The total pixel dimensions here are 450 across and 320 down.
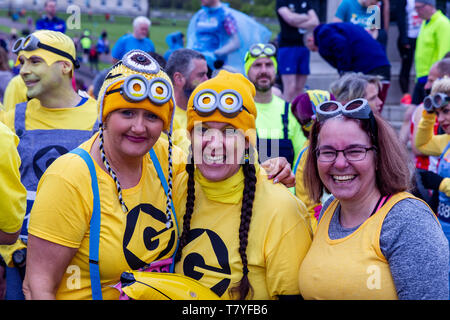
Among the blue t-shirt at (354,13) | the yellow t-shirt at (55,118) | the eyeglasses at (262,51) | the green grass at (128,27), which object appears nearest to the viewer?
the yellow t-shirt at (55,118)

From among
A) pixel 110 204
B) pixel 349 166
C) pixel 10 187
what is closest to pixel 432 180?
pixel 349 166

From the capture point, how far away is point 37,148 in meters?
3.59

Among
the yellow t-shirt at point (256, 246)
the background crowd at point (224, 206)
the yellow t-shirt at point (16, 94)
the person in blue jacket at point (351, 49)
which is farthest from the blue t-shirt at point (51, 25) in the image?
the yellow t-shirt at point (256, 246)

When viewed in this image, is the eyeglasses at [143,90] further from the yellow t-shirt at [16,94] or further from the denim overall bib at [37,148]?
the yellow t-shirt at [16,94]

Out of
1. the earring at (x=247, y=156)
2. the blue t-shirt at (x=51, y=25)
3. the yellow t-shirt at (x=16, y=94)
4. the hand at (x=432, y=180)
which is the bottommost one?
the hand at (x=432, y=180)

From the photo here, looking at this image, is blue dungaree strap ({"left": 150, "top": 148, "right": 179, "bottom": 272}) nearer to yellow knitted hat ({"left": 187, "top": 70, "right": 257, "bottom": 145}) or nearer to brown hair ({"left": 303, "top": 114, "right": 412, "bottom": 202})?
yellow knitted hat ({"left": 187, "top": 70, "right": 257, "bottom": 145})

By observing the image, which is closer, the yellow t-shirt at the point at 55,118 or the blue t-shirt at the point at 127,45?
the yellow t-shirt at the point at 55,118

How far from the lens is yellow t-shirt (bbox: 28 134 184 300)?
232cm

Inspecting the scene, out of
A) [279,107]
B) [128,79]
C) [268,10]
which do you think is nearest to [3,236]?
[128,79]

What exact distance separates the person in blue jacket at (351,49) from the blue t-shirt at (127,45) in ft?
7.60

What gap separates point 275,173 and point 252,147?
7.7 inches

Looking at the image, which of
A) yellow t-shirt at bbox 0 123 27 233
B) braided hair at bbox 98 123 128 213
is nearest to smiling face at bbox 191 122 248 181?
braided hair at bbox 98 123 128 213

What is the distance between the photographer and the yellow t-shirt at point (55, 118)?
12.2ft

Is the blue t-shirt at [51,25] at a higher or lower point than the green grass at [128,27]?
higher
